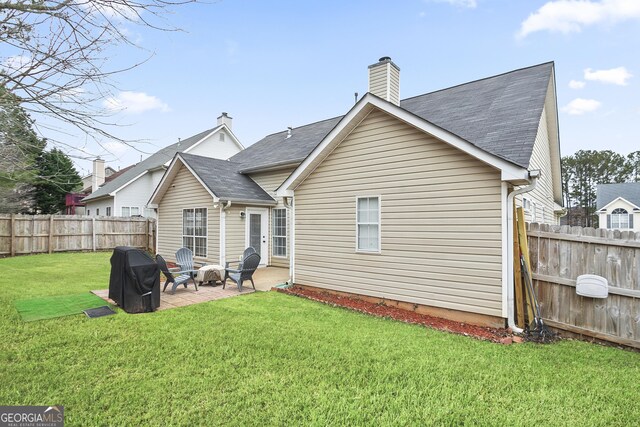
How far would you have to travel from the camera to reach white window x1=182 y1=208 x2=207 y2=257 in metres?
11.6

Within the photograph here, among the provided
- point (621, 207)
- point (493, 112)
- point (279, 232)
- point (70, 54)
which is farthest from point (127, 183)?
point (621, 207)

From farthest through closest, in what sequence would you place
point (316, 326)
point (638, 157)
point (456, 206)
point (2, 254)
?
point (638, 157)
point (2, 254)
point (456, 206)
point (316, 326)

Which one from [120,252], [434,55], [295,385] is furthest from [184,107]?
[434,55]

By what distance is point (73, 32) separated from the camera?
2783mm

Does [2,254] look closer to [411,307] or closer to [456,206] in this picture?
[411,307]

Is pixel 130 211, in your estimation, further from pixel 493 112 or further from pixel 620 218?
pixel 620 218

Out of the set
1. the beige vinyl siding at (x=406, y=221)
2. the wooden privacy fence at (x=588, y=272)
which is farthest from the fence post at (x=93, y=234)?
the wooden privacy fence at (x=588, y=272)

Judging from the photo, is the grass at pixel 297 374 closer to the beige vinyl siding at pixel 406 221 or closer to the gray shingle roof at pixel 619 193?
the beige vinyl siding at pixel 406 221

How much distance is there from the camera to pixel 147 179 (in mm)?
22266

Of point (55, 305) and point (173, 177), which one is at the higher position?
point (173, 177)

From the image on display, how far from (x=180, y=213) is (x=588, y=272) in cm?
1264

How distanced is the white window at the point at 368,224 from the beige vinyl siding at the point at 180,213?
223 inches


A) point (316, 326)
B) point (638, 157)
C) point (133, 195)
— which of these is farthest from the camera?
point (638, 157)

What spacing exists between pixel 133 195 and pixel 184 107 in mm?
17578
